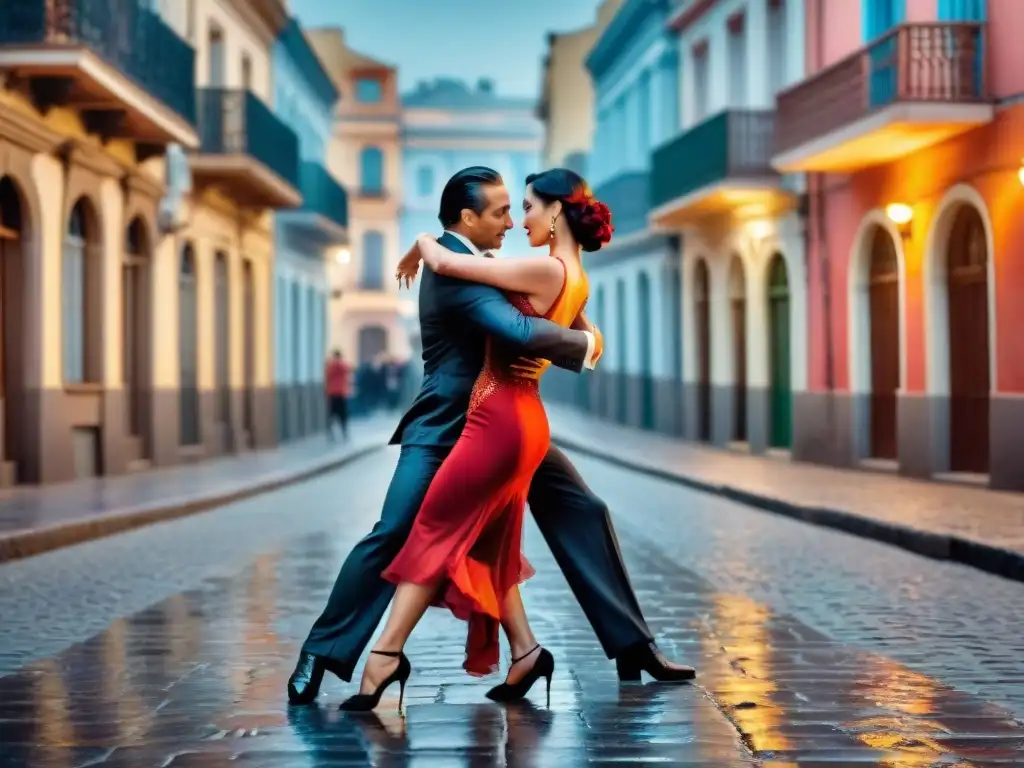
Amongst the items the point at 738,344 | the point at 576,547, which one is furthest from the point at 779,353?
the point at 576,547

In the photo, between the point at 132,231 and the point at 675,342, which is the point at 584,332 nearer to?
the point at 132,231

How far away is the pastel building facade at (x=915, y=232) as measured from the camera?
62.5 feet

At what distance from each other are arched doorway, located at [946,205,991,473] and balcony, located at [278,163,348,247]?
18924 millimetres

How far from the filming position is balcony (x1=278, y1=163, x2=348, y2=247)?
3769 centimetres

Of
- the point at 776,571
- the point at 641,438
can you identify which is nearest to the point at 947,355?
the point at 776,571

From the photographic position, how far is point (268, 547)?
13547 mm

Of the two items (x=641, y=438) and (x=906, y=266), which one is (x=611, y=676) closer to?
(x=906, y=266)

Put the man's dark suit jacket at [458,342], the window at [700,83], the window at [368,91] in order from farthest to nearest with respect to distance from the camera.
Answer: the window at [368,91] → the window at [700,83] → the man's dark suit jacket at [458,342]

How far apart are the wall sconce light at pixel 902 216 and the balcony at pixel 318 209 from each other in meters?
17.9

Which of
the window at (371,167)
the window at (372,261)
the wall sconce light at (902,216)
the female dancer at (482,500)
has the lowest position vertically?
the female dancer at (482,500)

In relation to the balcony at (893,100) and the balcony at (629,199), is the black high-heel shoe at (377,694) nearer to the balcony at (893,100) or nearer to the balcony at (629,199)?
the balcony at (893,100)

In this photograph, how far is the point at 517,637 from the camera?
21.2ft

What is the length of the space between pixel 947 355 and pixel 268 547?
1008 cm

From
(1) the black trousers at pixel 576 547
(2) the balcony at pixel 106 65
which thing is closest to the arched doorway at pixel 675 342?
(2) the balcony at pixel 106 65
